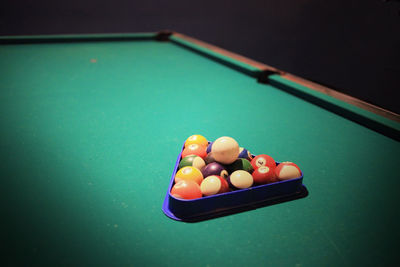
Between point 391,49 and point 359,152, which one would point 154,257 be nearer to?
point 359,152

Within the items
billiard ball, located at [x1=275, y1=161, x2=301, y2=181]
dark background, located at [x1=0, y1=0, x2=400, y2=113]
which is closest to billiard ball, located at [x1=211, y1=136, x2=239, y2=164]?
billiard ball, located at [x1=275, y1=161, x2=301, y2=181]

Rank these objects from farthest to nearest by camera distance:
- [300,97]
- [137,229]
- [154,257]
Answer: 1. [300,97]
2. [137,229]
3. [154,257]

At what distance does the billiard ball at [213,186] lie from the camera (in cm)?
113

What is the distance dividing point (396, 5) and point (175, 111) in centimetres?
317

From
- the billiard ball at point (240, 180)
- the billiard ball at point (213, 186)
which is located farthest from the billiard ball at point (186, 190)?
the billiard ball at point (240, 180)

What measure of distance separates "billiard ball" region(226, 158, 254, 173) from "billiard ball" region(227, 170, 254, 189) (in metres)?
0.07

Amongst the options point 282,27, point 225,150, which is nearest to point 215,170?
point 225,150

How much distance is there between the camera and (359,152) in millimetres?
1541

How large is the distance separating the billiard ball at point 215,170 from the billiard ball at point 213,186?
0.05m

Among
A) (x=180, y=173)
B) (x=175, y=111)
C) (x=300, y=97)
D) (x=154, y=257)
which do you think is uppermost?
(x=300, y=97)

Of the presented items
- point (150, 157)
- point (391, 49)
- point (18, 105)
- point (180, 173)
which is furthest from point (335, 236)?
point (391, 49)

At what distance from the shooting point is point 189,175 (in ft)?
3.88

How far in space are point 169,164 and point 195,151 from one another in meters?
0.14

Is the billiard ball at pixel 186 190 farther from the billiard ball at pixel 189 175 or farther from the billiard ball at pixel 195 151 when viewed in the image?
the billiard ball at pixel 195 151
